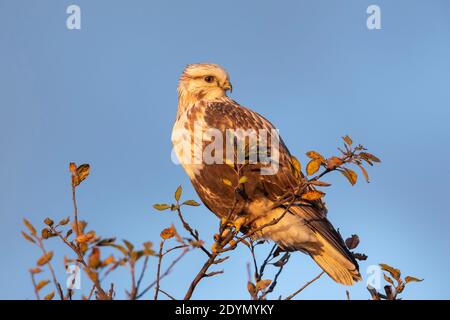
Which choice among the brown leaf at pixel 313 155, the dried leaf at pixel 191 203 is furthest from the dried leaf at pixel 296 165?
the dried leaf at pixel 191 203

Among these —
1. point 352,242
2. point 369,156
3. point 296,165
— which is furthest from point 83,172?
point 352,242

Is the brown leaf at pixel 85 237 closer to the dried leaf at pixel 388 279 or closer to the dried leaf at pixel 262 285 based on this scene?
the dried leaf at pixel 262 285

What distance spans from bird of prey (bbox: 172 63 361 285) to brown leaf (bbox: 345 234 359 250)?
3.15 ft

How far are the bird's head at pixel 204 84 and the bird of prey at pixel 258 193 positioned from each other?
0.27 m

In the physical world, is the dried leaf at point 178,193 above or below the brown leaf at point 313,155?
below

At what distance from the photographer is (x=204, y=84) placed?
23.4 feet

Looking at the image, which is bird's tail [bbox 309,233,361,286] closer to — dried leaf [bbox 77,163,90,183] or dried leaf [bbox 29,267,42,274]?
dried leaf [bbox 77,163,90,183]

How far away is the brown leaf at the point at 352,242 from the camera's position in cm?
490

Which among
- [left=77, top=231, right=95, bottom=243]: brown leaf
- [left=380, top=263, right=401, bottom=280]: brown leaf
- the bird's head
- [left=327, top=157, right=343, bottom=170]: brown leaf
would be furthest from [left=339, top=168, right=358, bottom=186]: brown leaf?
the bird's head

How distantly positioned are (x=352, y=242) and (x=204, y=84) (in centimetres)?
313

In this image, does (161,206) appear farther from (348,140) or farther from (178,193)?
(348,140)

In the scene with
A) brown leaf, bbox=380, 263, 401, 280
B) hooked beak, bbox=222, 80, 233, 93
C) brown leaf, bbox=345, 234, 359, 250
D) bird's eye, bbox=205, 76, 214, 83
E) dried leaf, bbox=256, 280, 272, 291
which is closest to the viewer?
brown leaf, bbox=380, 263, 401, 280

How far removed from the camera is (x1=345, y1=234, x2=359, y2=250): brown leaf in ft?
16.1
